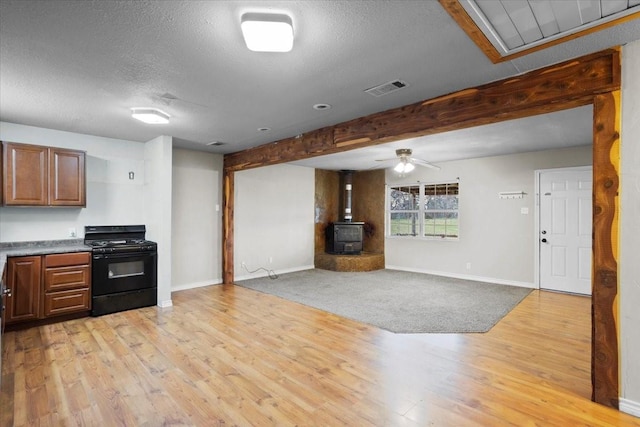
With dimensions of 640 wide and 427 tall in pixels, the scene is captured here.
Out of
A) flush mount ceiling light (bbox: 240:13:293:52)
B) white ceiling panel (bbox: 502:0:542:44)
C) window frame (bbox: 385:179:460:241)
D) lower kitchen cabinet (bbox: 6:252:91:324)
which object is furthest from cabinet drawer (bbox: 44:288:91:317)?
window frame (bbox: 385:179:460:241)

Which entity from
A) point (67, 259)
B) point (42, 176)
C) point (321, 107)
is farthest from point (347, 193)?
point (42, 176)

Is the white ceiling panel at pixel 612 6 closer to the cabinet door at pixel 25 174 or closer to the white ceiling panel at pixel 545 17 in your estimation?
the white ceiling panel at pixel 545 17

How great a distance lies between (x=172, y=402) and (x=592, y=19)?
363 centimetres

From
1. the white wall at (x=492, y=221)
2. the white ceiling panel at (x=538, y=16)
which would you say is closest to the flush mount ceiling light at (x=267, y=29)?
the white ceiling panel at (x=538, y=16)

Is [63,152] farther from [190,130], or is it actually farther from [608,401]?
[608,401]

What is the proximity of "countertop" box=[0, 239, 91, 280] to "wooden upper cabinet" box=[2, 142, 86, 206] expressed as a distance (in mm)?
571

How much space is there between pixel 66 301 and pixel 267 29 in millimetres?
4149

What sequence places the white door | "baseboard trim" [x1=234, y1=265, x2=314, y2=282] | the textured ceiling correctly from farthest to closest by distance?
"baseboard trim" [x1=234, y1=265, x2=314, y2=282]
the white door
the textured ceiling

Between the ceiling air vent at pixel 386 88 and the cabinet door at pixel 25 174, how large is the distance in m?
4.12

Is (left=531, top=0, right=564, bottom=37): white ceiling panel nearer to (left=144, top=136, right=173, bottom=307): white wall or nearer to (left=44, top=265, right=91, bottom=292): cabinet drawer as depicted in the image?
(left=144, top=136, right=173, bottom=307): white wall

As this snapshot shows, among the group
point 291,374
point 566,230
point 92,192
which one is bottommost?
point 291,374

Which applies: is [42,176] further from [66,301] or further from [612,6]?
[612,6]

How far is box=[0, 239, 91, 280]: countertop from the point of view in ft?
12.3

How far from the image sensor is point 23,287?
12.0ft
